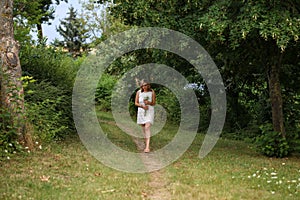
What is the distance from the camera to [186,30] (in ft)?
38.3

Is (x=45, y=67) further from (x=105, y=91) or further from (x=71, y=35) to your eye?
(x=71, y=35)

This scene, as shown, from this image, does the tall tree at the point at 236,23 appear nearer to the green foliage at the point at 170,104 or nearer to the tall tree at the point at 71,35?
the green foliage at the point at 170,104

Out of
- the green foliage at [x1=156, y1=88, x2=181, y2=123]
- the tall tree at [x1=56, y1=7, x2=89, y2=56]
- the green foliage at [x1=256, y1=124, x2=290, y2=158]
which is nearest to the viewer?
the green foliage at [x1=256, y1=124, x2=290, y2=158]

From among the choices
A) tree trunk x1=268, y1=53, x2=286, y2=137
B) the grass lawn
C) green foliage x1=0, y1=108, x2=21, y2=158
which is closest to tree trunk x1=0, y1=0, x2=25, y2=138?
green foliage x1=0, y1=108, x2=21, y2=158

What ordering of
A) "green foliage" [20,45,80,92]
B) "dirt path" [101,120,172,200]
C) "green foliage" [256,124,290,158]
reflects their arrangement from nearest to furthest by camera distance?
"dirt path" [101,120,172,200] → "green foliage" [256,124,290,158] → "green foliage" [20,45,80,92]

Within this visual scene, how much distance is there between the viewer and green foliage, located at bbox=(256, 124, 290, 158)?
38.9 ft

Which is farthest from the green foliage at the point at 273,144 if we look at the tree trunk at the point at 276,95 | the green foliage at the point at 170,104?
the green foliage at the point at 170,104

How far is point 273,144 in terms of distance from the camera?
12.0 meters

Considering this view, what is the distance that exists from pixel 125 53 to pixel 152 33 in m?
6.14

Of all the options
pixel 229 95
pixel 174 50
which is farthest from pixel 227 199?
pixel 229 95

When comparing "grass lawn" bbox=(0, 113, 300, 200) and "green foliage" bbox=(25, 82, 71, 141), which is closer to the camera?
"grass lawn" bbox=(0, 113, 300, 200)

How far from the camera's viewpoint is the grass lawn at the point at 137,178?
6855 millimetres

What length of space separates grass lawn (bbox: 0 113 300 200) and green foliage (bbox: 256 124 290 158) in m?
0.72

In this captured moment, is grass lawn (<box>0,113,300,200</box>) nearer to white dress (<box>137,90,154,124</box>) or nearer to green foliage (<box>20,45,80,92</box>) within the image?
white dress (<box>137,90,154,124</box>)
